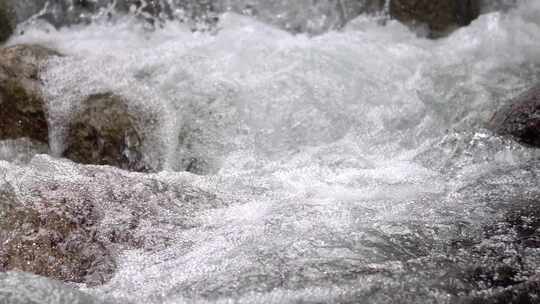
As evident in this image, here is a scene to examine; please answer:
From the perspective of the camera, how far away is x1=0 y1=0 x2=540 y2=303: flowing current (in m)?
2.41

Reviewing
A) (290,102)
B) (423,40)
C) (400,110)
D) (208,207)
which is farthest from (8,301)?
(423,40)

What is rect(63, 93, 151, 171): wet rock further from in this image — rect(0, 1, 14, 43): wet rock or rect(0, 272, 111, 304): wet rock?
rect(0, 272, 111, 304): wet rock

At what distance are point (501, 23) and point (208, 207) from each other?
4214mm

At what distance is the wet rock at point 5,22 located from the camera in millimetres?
6031

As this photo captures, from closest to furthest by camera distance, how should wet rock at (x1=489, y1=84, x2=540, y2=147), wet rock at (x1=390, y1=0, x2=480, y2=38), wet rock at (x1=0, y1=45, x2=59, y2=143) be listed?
wet rock at (x1=489, y1=84, x2=540, y2=147), wet rock at (x1=0, y1=45, x2=59, y2=143), wet rock at (x1=390, y1=0, x2=480, y2=38)

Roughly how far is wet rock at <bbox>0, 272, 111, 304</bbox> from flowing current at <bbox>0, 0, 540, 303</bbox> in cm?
27

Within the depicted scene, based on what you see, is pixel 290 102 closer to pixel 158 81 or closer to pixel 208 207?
pixel 158 81

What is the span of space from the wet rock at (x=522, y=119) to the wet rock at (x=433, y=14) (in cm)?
260

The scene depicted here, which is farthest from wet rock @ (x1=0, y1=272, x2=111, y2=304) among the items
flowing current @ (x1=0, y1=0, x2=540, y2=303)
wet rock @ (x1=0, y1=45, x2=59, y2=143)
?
wet rock @ (x1=0, y1=45, x2=59, y2=143)

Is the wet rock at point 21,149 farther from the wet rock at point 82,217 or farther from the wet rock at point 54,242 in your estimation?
the wet rock at point 54,242

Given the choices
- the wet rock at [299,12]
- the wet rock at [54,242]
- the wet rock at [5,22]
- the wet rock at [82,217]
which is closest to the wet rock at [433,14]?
the wet rock at [299,12]

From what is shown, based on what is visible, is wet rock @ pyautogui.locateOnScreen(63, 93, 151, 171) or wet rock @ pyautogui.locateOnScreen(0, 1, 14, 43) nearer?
wet rock @ pyautogui.locateOnScreen(63, 93, 151, 171)

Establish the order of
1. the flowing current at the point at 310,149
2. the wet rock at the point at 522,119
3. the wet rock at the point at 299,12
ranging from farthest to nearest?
the wet rock at the point at 299,12
the wet rock at the point at 522,119
the flowing current at the point at 310,149

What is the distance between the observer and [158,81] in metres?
4.98
